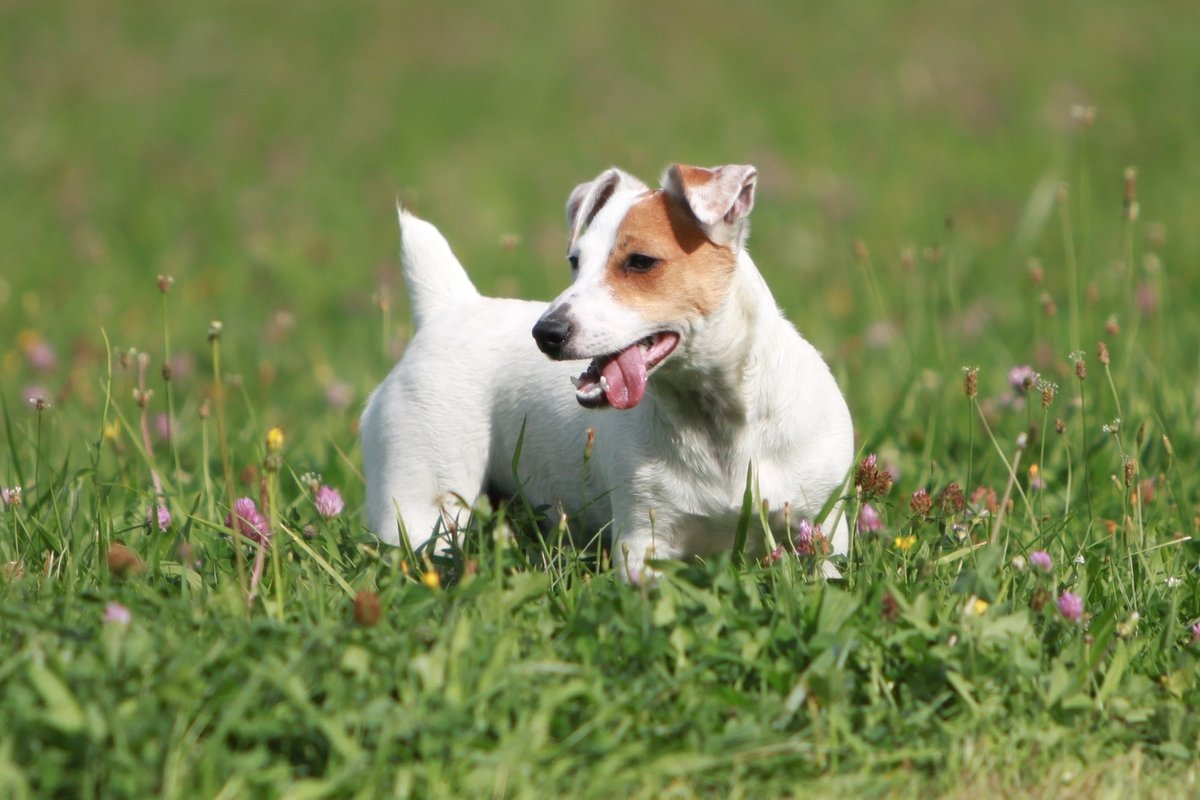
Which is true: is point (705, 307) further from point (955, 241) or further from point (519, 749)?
point (955, 241)

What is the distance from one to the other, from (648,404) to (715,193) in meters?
0.57

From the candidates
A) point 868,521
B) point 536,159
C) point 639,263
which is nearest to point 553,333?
point 639,263

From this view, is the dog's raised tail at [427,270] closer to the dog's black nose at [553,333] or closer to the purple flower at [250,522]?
the purple flower at [250,522]

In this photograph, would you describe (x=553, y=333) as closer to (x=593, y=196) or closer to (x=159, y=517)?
(x=593, y=196)

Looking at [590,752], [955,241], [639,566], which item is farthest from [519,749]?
[955,241]

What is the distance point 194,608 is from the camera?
2898 mm

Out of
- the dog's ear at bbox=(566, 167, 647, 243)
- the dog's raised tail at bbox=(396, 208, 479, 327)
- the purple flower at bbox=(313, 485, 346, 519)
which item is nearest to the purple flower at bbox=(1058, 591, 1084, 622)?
the dog's ear at bbox=(566, 167, 647, 243)

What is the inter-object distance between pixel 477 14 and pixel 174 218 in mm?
5838

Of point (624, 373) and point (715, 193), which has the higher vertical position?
point (715, 193)

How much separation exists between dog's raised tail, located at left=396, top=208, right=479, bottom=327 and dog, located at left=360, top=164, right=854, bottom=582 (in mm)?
329

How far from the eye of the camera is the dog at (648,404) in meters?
3.28

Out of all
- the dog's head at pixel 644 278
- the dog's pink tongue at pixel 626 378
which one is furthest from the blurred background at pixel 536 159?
the dog's pink tongue at pixel 626 378

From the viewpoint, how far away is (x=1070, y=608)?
2996mm

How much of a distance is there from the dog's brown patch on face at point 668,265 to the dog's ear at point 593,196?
0.29 m
